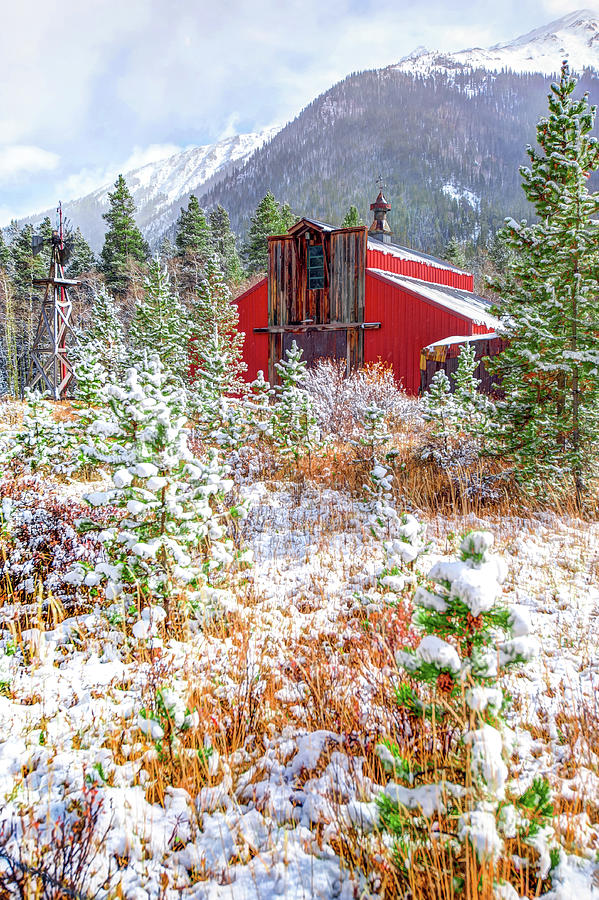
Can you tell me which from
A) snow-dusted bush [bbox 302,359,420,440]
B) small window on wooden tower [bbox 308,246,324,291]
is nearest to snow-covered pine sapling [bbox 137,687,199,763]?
snow-dusted bush [bbox 302,359,420,440]

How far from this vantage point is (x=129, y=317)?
37.9 meters

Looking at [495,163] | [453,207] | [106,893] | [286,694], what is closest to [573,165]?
[286,694]

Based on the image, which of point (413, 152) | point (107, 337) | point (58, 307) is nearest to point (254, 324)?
point (107, 337)

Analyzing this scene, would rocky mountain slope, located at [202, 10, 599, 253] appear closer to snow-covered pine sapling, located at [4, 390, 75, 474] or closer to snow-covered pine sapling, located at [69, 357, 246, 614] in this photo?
snow-covered pine sapling, located at [4, 390, 75, 474]

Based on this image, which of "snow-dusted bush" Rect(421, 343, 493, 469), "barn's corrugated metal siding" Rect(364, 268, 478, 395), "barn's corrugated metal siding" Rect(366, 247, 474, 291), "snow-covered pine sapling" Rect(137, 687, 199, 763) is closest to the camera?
→ "snow-covered pine sapling" Rect(137, 687, 199, 763)

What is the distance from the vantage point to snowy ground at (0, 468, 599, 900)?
85.2 inches

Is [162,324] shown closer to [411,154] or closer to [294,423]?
[294,423]

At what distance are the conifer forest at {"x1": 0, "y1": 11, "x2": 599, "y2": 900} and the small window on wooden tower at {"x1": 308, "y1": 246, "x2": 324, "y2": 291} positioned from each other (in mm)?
11371

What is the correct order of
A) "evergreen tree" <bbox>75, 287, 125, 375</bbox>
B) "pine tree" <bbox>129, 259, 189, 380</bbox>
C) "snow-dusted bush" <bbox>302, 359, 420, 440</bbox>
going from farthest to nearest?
"pine tree" <bbox>129, 259, 189, 380</bbox> → "evergreen tree" <bbox>75, 287, 125, 375</bbox> → "snow-dusted bush" <bbox>302, 359, 420, 440</bbox>

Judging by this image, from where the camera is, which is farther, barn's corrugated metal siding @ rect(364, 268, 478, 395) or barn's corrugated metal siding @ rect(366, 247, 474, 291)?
barn's corrugated metal siding @ rect(366, 247, 474, 291)

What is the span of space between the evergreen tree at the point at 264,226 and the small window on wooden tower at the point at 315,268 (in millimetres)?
22727

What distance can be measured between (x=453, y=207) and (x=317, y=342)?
94.5 metres

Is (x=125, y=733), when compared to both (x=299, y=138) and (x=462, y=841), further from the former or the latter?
(x=299, y=138)

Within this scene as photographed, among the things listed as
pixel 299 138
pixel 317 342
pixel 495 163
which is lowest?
pixel 317 342
